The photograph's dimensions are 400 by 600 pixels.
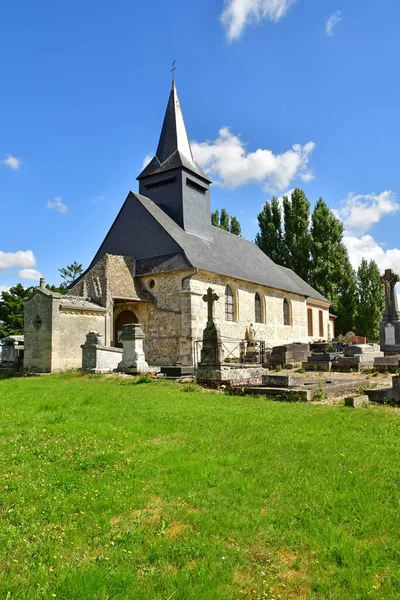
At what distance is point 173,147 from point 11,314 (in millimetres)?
13575

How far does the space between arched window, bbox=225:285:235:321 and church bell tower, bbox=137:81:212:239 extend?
153 inches

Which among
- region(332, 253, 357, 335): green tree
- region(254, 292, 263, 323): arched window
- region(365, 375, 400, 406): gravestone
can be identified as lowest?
region(365, 375, 400, 406): gravestone

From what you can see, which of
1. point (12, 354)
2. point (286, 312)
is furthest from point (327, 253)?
point (12, 354)

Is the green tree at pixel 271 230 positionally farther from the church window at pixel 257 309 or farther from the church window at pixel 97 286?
the church window at pixel 97 286

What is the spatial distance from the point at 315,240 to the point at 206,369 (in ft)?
97.6

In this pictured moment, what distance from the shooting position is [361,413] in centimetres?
629

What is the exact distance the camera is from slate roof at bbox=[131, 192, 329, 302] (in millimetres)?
20344

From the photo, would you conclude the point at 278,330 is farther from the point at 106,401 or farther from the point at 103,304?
the point at 106,401

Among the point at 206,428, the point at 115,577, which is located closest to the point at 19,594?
the point at 115,577

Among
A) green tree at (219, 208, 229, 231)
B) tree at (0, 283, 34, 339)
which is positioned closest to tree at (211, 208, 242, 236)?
green tree at (219, 208, 229, 231)

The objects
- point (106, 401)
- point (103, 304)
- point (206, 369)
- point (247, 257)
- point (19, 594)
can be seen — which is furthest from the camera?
point (247, 257)

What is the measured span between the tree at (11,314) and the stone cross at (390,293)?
1964 centimetres

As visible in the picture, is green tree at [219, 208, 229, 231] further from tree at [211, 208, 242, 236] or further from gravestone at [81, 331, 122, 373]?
gravestone at [81, 331, 122, 373]

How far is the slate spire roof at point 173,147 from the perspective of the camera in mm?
23812
